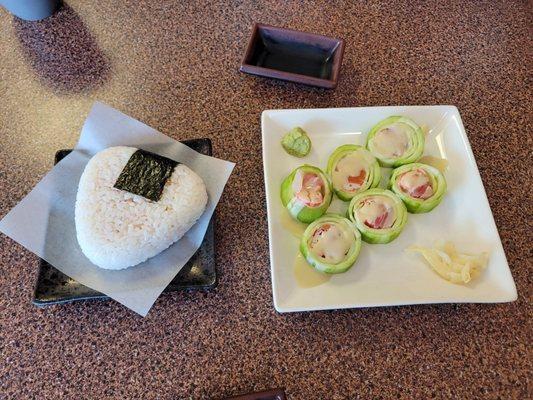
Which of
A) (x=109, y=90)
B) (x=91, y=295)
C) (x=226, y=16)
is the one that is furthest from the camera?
(x=226, y=16)

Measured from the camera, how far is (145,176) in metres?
0.87

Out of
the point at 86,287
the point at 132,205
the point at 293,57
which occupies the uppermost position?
the point at 293,57

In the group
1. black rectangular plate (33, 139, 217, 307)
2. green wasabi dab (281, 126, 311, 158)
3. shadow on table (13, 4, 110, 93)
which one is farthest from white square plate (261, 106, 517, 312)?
shadow on table (13, 4, 110, 93)

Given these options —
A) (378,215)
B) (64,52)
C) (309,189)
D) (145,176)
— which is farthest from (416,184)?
(64,52)

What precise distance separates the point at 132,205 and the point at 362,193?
0.47 m

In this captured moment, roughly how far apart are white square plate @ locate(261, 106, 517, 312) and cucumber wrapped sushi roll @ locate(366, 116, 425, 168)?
0.04m

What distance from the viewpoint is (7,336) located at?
0.85 metres

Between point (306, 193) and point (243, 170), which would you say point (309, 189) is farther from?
point (243, 170)

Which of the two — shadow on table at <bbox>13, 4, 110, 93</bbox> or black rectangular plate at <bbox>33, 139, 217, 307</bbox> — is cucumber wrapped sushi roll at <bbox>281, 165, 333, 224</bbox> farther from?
shadow on table at <bbox>13, 4, 110, 93</bbox>

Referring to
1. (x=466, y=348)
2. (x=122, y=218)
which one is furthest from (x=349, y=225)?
(x=122, y=218)

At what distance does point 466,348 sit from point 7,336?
2.93ft

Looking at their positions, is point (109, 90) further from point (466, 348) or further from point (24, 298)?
point (466, 348)

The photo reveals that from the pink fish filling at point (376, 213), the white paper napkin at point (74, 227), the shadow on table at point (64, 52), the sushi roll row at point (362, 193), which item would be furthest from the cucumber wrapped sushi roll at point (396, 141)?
the shadow on table at point (64, 52)

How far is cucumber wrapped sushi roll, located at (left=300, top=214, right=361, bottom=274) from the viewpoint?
0.85 metres
